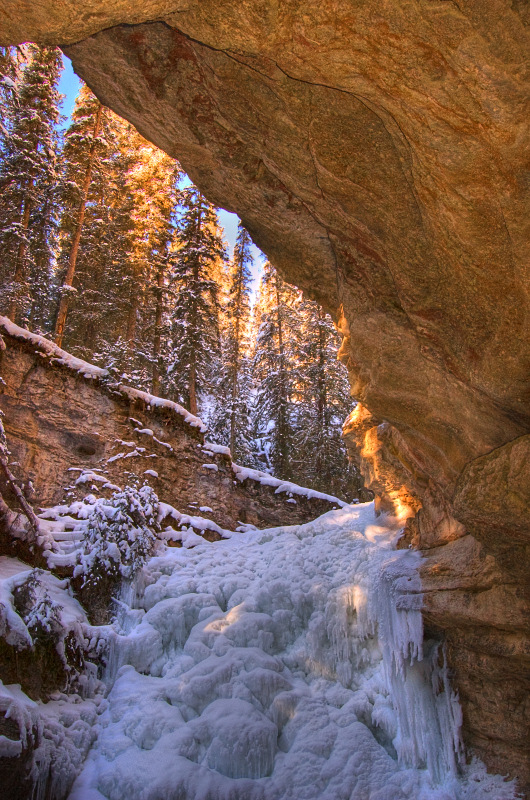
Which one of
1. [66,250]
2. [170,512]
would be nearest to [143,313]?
[66,250]

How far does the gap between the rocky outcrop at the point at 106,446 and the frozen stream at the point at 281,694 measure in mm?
3632

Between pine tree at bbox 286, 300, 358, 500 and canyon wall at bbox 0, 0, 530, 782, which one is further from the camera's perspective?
pine tree at bbox 286, 300, 358, 500

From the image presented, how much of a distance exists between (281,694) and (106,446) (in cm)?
780

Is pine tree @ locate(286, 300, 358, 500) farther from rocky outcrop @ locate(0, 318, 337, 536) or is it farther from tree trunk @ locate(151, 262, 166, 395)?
tree trunk @ locate(151, 262, 166, 395)

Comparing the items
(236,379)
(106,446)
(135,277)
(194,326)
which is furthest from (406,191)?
(236,379)

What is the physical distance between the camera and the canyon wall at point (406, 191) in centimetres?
363

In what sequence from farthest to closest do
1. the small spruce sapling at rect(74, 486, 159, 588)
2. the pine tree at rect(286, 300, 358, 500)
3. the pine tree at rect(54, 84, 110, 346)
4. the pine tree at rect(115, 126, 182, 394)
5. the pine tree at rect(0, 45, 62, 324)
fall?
1. the pine tree at rect(286, 300, 358, 500)
2. the pine tree at rect(115, 126, 182, 394)
3. the pine tree at rect(54, 84, 110, 346)
4. the pine tree at rect(0, 45, 62, 324)
5. the small spruce sapling at rect(74, 486, 159, 588)

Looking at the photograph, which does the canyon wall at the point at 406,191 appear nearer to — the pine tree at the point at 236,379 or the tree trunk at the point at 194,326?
the tree trunk at the point at 194,326

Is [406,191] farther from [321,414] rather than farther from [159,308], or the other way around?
[159,308]

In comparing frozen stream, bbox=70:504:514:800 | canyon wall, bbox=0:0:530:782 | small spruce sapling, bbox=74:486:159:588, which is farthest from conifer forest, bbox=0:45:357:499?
canyon wall, bbox=0:0:530:782

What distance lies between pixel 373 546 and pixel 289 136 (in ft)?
25.9

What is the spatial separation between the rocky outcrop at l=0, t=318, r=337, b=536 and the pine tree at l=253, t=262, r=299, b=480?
7611 millimetres

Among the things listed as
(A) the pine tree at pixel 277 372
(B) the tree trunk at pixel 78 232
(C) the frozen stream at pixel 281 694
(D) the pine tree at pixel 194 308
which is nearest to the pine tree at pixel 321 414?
(A) the pine tree at pixel 277 372

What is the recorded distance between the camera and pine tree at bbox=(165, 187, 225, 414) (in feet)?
67.0
